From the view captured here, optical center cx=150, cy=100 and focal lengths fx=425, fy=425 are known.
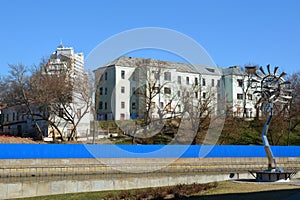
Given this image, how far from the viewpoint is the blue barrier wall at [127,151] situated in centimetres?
3792

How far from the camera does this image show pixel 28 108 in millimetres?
58688

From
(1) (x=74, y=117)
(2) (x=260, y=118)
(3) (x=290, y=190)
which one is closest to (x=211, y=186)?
(3) (x=290, y=190)

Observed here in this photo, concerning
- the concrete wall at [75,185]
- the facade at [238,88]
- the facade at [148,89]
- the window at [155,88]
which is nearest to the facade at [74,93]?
the facade at [148,89]

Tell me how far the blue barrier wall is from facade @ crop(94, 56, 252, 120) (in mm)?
8560

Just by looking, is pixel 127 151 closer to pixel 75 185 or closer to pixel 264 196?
pixel 75 185

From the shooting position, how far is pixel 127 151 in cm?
4316

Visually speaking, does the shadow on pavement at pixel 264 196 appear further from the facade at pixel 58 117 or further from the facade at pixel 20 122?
the facade at pixel 20 122

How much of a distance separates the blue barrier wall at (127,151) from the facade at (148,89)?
8.56 meters

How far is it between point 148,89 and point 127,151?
16.8 meters

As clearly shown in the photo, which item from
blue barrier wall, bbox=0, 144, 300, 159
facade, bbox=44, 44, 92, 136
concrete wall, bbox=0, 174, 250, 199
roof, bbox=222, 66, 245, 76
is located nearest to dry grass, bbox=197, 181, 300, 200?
concrete wall, bbox=0, 174, 250, 199

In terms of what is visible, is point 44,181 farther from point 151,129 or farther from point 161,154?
point 151,129

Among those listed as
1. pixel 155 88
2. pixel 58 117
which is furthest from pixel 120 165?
pixel 58 117

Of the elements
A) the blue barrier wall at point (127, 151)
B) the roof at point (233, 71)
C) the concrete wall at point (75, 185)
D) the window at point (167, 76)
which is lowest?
the concrete wall at point (75, 185)

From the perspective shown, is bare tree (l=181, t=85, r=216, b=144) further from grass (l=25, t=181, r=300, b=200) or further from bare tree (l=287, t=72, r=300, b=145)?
grass (l=25, t=181, r=300, b=200)
